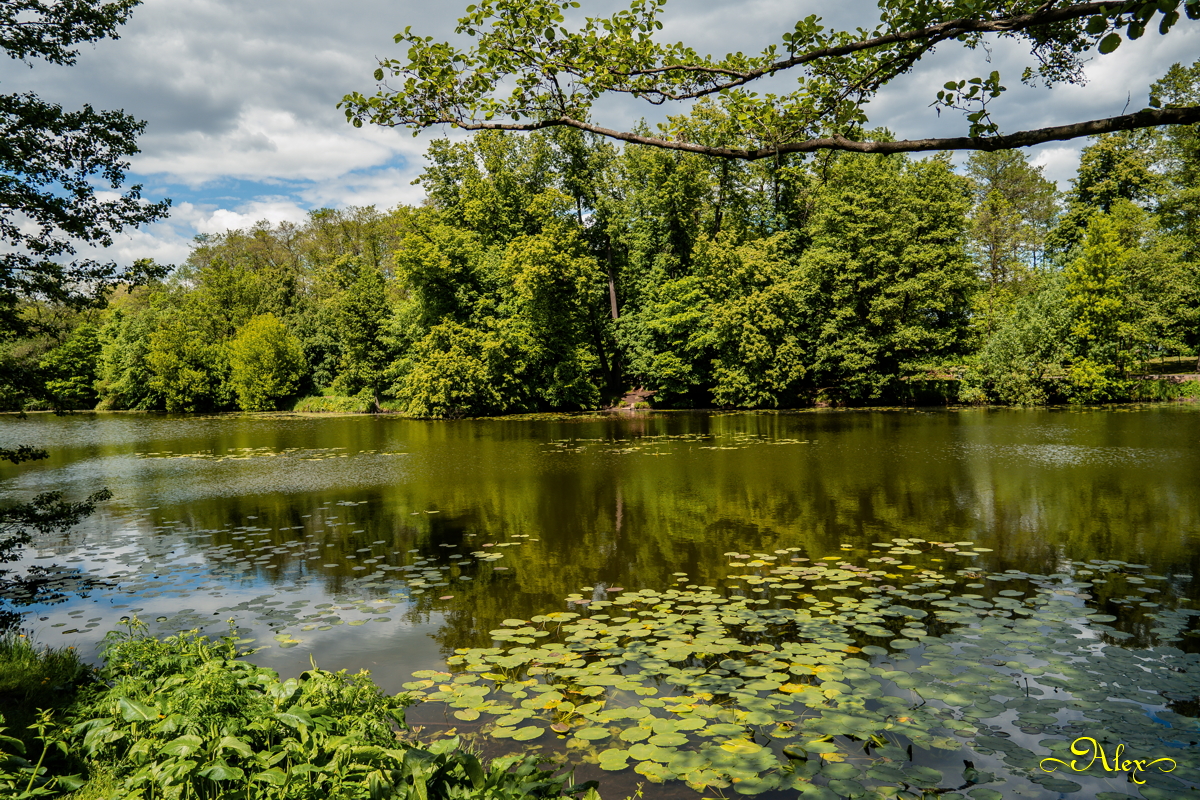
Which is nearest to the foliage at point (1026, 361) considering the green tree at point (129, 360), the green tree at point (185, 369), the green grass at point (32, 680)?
the green grass at point (32, 680)

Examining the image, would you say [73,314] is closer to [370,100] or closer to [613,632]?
[370,100]

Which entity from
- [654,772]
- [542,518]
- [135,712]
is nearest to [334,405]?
[542,518]

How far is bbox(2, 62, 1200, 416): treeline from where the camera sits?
33.7 meters

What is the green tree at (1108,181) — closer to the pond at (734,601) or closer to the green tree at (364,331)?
the pond at (734,601)

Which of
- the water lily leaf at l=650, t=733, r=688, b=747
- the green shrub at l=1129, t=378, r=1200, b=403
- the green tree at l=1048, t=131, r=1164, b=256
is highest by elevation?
the green tree at l=1048, t=131, r=1164, b=256

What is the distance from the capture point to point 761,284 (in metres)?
37.8

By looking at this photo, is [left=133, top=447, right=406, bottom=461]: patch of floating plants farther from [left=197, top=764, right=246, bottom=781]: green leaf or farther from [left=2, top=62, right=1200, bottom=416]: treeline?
[left=197, top=764, right=246, bottom=781]: green leaf

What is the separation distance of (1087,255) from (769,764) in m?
38.8

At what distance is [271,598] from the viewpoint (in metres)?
7.81

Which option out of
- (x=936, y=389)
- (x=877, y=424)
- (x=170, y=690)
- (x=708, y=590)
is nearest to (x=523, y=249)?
(x=877, y=424)

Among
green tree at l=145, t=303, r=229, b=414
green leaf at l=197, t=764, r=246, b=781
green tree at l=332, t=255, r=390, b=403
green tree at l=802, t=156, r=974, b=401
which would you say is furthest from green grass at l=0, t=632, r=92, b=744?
green tree at l=145, t=303, r=229, b=414

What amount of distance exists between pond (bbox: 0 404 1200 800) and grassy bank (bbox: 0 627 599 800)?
1.09 m

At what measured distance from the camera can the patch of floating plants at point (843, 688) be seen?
3844 millimetres

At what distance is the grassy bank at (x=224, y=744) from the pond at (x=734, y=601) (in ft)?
3.57
